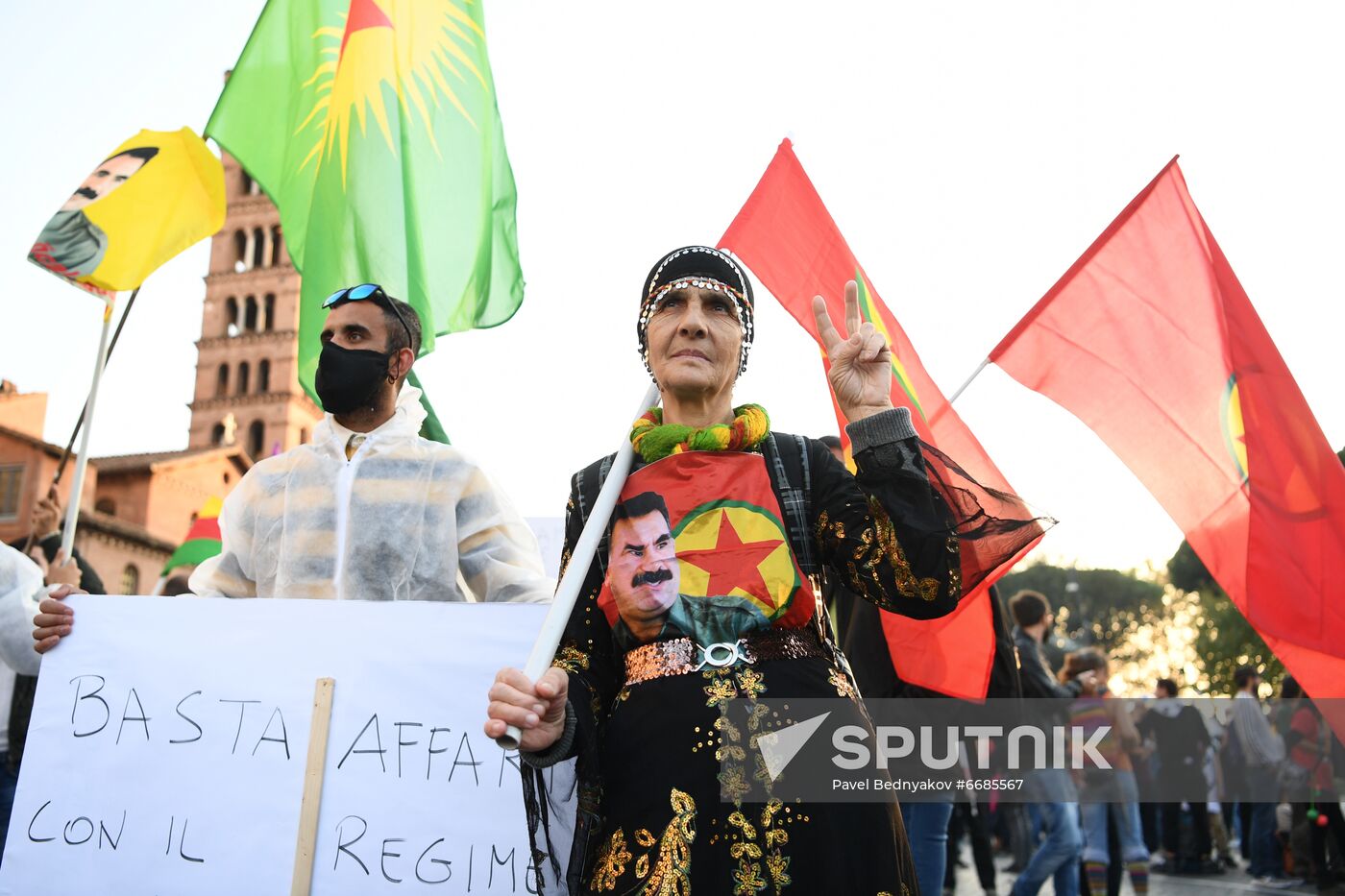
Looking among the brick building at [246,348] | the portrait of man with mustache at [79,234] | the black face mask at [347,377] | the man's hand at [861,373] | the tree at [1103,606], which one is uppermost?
the brick building at [246,348]

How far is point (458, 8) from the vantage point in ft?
20.5

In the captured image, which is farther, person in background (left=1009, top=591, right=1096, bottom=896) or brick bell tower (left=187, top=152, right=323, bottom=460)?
brick bell tower (left=187, top=152, right=323, bottom=460)

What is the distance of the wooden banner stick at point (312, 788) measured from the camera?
3158 millimetres

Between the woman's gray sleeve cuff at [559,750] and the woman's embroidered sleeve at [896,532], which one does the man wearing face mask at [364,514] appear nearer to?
the woman's gray sleeve cuff at [559,750]

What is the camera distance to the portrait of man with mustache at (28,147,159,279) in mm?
5492

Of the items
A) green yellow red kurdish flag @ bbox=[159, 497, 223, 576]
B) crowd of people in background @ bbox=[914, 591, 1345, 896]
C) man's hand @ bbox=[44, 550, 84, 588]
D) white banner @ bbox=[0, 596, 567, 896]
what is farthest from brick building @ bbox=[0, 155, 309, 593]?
white banner @ bbox=[0, 596, 567, 896]

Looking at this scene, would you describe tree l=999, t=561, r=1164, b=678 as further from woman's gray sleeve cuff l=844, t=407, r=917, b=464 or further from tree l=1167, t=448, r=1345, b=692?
woman's gray sleeve cuff l=844, t=407, r=917, b=464

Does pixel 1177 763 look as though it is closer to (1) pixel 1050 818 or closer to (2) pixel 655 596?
(1) pixel 1050 818

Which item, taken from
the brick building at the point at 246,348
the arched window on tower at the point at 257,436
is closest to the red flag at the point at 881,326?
the brick building at the point at 246,348

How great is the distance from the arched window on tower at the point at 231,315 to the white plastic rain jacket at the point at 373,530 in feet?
240

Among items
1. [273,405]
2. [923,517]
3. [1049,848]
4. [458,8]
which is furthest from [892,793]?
[273,405]

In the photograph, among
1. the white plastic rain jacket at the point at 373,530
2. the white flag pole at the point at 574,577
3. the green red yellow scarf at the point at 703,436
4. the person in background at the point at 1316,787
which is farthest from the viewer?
the person in background at the point at 1316,787

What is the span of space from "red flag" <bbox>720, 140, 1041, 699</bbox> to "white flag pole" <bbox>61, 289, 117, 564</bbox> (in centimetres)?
270

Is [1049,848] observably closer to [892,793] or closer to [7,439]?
[892,793]
